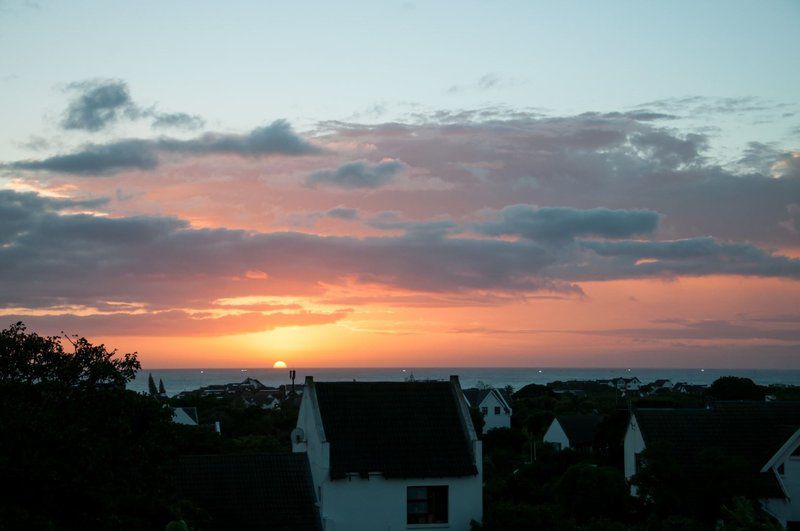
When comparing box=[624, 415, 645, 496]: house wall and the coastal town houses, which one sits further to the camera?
box=[624, 415, 645, 496]: house wall

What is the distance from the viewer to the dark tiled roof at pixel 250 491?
29.3 metres

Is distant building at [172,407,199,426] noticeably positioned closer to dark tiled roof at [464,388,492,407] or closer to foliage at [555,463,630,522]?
dark tiled roof at [464,388,492,407]

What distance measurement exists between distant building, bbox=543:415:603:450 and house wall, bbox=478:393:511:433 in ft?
69.0

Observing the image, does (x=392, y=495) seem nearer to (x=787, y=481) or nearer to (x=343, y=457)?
(x=343, y=457)

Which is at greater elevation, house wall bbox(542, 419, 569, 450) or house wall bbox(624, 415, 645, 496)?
house wall bbox(624, 415, 645, 496)

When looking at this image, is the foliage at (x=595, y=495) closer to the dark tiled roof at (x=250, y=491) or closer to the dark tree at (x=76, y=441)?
the dark tiled roof at (x=250, y=491)

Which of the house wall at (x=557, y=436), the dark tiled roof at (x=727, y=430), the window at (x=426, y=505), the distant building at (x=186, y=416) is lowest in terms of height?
the house wall at (x=557, y=436)

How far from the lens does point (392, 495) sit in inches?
1224

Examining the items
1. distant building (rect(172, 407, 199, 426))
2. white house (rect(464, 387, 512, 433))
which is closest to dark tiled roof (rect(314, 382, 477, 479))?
distant building (rect(172, 407, 199, 426))

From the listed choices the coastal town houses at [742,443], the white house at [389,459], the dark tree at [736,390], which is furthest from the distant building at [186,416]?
the dark tree at [736,390]

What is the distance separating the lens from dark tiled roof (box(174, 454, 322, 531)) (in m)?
29.3

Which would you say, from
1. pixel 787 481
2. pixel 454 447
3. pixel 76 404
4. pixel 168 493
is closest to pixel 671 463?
pixel 787 481

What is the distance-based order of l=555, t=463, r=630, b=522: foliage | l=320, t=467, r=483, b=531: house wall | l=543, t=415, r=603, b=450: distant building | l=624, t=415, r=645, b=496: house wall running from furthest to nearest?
1. l=543, t=415, r=603, b=450: distant building
2. l=624, t=415, r=645, b=496: house wall
3. l=555, t=463, r=630, b=522: foliage
4. l=320, t=467, r=483, b=531: house wall

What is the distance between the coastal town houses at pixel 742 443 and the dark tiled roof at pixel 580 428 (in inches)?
1265
